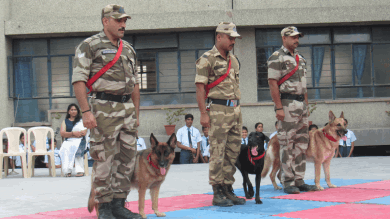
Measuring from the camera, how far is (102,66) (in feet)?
14.5

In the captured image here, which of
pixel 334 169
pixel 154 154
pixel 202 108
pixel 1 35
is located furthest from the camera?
pixel 1 35

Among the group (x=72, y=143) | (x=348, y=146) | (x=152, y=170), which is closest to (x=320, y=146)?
(x=152, y=170)

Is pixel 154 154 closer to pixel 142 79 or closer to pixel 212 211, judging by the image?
pixel 212 211

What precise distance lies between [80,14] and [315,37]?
9.12 meters

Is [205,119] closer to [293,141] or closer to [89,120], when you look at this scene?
[89,120]

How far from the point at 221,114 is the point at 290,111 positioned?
1.45 meters

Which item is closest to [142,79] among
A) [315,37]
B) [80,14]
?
[80,14]

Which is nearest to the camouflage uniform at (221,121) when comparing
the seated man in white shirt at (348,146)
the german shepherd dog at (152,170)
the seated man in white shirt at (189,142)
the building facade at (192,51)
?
the german shepherd dog at (152,170)

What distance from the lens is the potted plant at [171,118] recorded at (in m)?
16.1

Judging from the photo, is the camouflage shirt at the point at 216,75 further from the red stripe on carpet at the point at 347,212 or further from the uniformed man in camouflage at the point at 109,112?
the red stripe on carpet at the point at 347,212

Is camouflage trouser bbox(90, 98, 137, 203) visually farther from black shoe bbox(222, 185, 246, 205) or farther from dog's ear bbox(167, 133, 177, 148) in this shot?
black shoe bbox(222, 185, 246, 205)

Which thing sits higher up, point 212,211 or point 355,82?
point 355,82

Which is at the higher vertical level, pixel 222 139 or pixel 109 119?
pixel 109 119

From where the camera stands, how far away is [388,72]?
17188 mm
